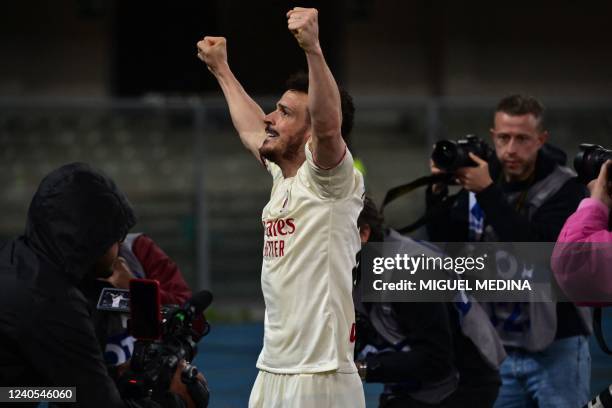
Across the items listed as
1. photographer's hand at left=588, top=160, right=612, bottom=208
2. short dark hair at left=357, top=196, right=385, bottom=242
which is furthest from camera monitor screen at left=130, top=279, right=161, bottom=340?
photographer's hand at left=588, top=160, right=612, bottom=208

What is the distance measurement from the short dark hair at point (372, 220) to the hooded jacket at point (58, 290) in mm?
1498

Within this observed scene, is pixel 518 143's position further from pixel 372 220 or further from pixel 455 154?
pixel 372 220

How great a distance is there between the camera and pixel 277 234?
4.53m

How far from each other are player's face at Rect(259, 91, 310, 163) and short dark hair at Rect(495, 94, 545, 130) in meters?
1.81

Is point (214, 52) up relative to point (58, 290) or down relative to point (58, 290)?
up

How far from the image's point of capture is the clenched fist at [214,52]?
5242 mm

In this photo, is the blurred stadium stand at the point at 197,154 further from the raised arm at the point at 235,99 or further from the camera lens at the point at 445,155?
the raised arm at the point at 235,99

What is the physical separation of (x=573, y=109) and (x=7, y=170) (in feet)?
18.7

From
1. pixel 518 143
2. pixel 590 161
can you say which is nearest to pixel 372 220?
pixel 590 161

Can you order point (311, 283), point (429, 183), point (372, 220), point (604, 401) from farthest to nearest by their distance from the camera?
point (429, 183), point (372, 220), point (311, 283), point (604, 401)

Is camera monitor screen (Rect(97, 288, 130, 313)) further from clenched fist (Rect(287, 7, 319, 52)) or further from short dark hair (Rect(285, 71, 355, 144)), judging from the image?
clenched fist (Rect(287, 7, 319, 52))

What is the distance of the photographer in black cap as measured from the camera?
3.78 metres

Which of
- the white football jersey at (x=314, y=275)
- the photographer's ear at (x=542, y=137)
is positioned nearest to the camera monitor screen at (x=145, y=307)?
the white football jersey at (x=314, y=275)

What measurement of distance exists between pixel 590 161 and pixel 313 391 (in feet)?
4.68
